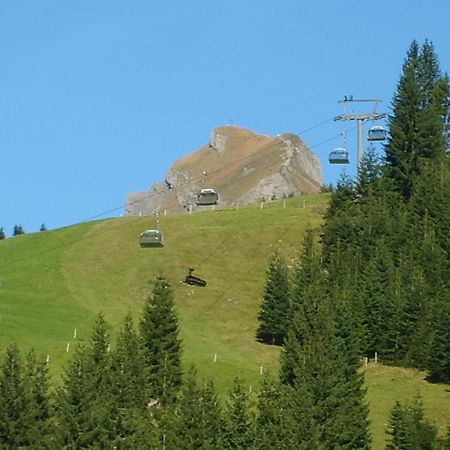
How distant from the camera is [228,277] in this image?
4678 inches

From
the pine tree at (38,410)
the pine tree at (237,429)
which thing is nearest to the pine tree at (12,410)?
the pine tree at (38,410)

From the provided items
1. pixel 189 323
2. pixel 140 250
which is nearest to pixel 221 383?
pixel 189 323

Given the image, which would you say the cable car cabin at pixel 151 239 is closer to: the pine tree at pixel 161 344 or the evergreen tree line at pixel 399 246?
the evergreen tree line at pixel 399 246

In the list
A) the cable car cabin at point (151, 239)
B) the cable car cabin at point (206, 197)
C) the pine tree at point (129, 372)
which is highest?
the cable car cabin at point (206, 197)

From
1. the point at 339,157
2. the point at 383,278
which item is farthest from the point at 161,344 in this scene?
the point at 339,157

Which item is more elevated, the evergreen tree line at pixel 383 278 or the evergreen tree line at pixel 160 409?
the evergreen tree line at pixel 383 278

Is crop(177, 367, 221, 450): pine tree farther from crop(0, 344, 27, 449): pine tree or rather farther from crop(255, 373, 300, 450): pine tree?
crop(0, 344, 27, 449): pine tree

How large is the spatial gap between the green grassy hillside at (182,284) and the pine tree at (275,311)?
1308 millimetres

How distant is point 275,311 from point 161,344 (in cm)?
1929

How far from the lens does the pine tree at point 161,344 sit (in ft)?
263

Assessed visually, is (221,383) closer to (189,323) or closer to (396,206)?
(189,323)

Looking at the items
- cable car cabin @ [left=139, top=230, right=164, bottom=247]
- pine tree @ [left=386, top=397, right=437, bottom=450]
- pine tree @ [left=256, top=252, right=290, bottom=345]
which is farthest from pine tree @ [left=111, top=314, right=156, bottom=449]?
cable car cabin @ [left=139, top=230, right=164, bottom=247]

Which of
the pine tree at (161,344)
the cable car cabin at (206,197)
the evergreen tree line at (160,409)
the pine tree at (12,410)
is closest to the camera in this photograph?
the evergreen tree line at (160,409)

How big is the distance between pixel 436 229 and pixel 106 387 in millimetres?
51653
